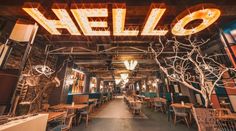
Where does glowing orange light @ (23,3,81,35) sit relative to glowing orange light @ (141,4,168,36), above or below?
above

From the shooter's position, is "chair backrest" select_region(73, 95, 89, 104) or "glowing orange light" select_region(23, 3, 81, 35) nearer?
"glowing orange light" select_region(23, 3, 81, 35)

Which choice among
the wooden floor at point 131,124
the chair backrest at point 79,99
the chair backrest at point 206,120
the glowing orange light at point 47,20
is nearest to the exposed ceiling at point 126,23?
the glowing orange light at point 47,20

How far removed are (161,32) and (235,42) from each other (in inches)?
106

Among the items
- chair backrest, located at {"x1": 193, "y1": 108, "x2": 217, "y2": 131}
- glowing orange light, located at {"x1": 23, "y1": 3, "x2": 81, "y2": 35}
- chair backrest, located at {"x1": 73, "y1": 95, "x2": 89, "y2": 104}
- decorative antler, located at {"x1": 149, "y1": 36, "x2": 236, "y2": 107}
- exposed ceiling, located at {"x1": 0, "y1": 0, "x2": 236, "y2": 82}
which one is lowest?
chair backrest, located at {"x1": 193, "y1": 108, "x2": 217, "y2": 131}

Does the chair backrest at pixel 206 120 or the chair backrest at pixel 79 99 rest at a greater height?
the chair backrest at pixel 79 99

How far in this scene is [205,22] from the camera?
200cm

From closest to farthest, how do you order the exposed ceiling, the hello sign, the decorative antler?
the hello sign → the decorative antler → the exposed ceiling

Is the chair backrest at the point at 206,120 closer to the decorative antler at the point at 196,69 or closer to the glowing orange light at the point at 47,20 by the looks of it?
the decorative antler at the point at 196,69

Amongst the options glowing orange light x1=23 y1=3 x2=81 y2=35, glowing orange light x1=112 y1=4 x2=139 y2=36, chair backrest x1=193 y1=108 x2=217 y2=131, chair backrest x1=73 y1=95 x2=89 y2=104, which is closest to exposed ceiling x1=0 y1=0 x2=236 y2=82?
glowing orange light x1=112 y1=4 x2=139 y2=36

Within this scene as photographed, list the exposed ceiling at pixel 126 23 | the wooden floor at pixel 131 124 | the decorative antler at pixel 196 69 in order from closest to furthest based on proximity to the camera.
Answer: the decorative antler at pixel 196 69 < the exposed ceiling at pixel 126 23 < the wooden floor at pixel 131 124

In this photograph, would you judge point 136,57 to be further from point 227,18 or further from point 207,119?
point 207,119

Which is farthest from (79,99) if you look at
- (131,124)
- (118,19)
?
(118,19)

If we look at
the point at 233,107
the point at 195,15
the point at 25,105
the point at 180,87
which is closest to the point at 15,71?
the point at 25,105

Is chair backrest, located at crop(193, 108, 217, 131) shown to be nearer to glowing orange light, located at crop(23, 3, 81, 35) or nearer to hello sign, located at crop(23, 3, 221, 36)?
hello sign, located at crop(23, 3, 221, 36)
